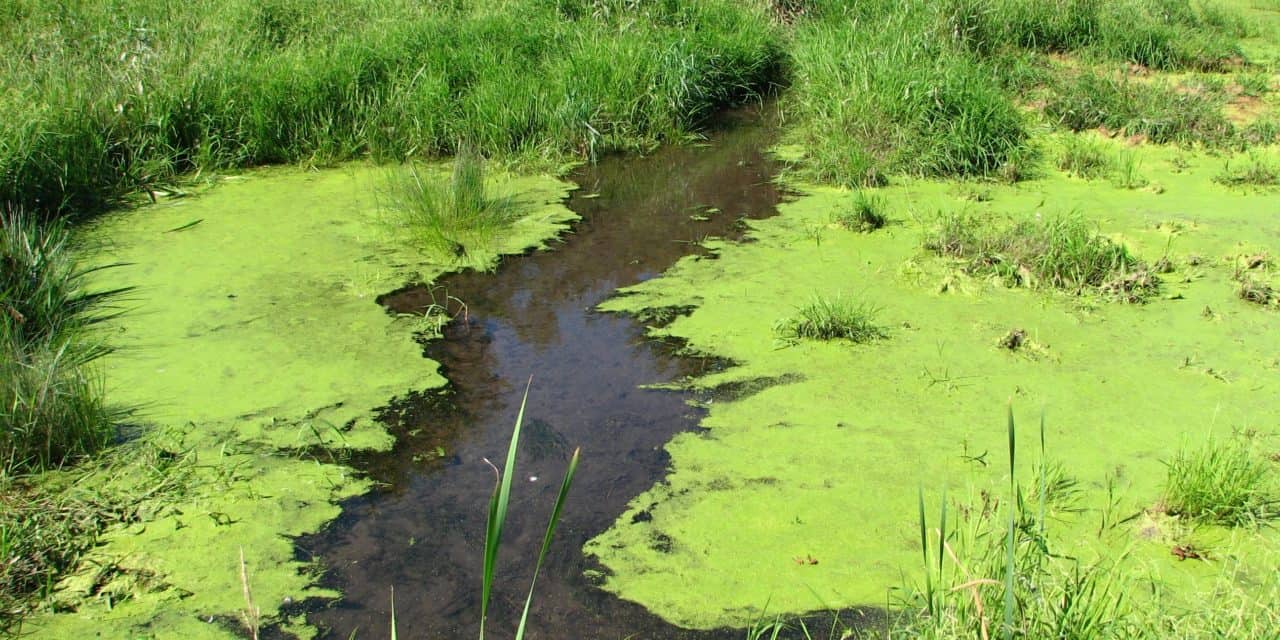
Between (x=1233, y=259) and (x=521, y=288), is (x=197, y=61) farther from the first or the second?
(x=1233, y=259)

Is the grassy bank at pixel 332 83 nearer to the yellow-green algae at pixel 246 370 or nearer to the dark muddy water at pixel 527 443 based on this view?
the yellow-green algae at pixel 246 370

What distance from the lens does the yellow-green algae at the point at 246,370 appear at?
247 centimetres

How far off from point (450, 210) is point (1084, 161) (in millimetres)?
3319

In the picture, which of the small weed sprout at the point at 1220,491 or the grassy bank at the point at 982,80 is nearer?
the small weed sprout at the point at 1220,491

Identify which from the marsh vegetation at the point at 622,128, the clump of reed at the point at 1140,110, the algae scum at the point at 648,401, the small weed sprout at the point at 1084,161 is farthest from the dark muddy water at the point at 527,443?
the clump of reed at the point at 1140,110

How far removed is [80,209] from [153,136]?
1.90ft

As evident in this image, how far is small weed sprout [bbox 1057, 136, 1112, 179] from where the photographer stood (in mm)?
5438

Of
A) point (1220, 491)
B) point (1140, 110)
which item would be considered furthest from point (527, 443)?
point (1140, 110)

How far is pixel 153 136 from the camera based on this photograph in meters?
5.15

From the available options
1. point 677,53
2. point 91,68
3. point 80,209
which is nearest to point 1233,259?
point 677,53

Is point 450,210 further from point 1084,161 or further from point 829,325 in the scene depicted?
point 1084,161

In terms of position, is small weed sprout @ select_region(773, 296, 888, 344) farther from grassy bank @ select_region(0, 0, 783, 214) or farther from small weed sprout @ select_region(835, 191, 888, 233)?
grassy bank @ select_region(0, 0, 783, 214)

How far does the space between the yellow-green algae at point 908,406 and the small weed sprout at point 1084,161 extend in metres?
0.49

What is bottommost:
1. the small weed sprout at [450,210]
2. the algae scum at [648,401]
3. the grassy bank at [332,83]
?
the algae scum at [648,401]
